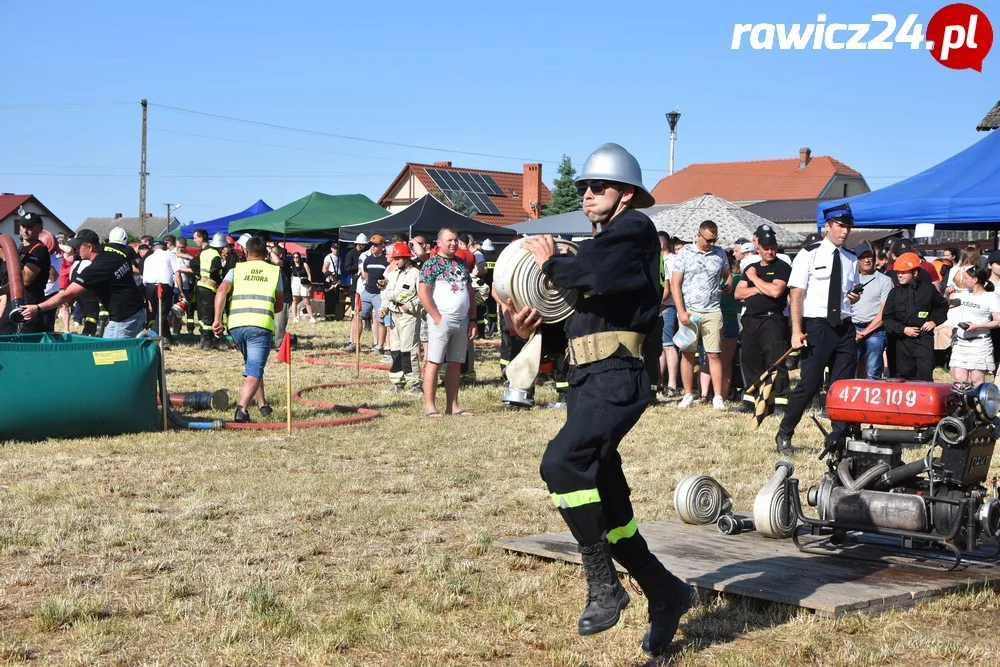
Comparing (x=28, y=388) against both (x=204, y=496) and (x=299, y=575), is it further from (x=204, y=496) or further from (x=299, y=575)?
(x=299, y=575)

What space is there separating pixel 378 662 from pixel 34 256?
9001 mm

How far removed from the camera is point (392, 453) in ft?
33.7


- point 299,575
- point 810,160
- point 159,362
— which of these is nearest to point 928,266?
point 159,362

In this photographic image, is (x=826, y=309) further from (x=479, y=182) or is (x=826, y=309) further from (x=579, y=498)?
(x=479, y=182)

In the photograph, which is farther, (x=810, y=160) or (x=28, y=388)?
(x=810, y=160)

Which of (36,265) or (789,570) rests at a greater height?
(36,265)

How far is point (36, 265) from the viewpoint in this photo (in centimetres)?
1220

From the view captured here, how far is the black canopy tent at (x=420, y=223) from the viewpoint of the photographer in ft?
83.1

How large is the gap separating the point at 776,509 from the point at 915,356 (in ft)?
28.0

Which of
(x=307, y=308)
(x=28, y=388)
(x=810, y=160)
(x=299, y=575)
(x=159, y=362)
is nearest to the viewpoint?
(x=299, y=575)

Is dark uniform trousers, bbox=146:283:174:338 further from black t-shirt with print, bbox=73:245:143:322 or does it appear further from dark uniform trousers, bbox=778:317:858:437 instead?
dark uniform trousers, bbox=778:317:858:437

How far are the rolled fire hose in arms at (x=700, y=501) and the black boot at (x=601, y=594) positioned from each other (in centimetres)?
205

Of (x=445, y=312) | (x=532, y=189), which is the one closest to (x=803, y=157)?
(x=532, y=189)

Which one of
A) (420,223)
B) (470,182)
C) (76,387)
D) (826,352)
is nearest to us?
(826,352)
